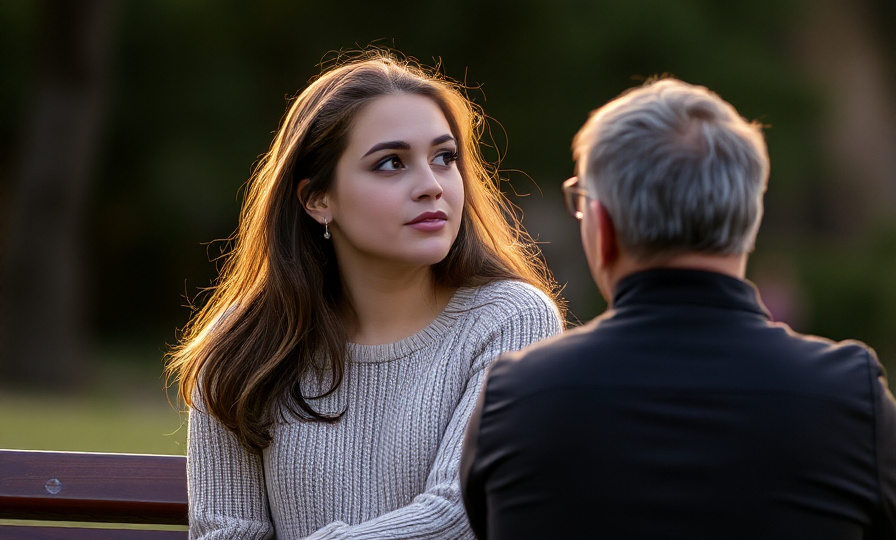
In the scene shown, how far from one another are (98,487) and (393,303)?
882 millimetres

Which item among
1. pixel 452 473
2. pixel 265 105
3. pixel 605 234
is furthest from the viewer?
pixel 265 105

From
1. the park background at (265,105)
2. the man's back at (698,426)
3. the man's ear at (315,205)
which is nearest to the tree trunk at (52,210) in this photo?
the park background at (265,105)

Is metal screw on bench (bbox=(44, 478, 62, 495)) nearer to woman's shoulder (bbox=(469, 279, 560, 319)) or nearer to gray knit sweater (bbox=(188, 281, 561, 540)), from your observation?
gray knit sweater (bbox=(188, 281, 561, 540))

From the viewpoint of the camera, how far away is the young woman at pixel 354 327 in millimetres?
2570

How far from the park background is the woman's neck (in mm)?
8863

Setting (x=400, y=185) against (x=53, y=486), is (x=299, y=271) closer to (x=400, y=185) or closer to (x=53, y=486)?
(x=400, y=185)

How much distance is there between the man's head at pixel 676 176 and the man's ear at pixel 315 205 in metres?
1.22

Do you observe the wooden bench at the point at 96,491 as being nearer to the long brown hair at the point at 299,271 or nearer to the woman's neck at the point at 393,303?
the long brown hair at the point at 299,271

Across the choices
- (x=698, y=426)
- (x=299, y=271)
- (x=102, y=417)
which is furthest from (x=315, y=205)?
(x=102, y=417)

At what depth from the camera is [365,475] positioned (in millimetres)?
2562

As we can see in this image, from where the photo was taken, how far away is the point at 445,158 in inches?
108

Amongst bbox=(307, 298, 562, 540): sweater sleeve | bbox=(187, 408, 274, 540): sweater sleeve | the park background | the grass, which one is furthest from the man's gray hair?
the park background

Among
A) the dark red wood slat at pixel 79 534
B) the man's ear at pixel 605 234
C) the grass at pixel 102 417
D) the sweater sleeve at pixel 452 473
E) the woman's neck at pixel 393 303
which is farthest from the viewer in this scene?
the grass at pixel 102 417

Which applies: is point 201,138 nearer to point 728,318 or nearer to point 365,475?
point 365,475
